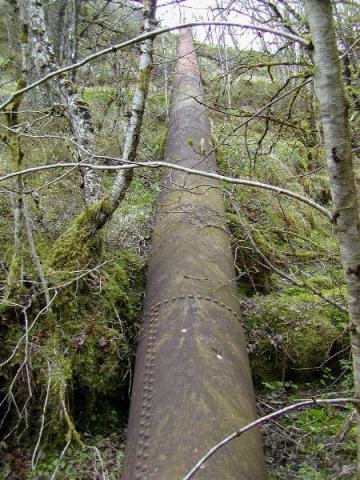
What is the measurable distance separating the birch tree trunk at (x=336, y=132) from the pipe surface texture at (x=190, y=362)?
688 mm

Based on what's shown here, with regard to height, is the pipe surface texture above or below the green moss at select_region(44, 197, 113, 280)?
below

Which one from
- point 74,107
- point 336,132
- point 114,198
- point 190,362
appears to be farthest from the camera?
point 74,107

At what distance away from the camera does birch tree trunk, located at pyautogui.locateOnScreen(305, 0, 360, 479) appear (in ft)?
3.53

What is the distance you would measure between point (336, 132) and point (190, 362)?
3.58 feet

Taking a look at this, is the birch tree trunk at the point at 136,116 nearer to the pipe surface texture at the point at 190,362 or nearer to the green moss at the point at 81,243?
the green moss at the point at 81,243

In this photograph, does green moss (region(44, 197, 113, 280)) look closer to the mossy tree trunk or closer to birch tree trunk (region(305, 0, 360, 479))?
the mossy tree trunk

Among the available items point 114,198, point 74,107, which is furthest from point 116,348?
point 74,107

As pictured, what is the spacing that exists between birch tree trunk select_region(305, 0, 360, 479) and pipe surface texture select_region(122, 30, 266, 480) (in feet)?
2.26

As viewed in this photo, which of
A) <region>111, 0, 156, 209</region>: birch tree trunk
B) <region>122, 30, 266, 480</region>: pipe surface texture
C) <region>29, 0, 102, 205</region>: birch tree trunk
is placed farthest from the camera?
<region>29, 0, 102, 205</region>: birch tree trunk

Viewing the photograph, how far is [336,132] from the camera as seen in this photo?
1095 mm

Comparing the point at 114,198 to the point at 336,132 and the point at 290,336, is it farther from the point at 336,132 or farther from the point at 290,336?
the point at 336,132

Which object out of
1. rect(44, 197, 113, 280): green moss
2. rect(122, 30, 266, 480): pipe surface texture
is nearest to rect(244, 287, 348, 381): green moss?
rect(122, 30, 266, 480): pipe surface texture

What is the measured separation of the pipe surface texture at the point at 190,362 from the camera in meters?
1.46

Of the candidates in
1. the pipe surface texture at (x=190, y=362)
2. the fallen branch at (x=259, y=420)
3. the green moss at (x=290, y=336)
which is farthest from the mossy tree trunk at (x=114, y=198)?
the fallen branch at (x=259, y=420)
